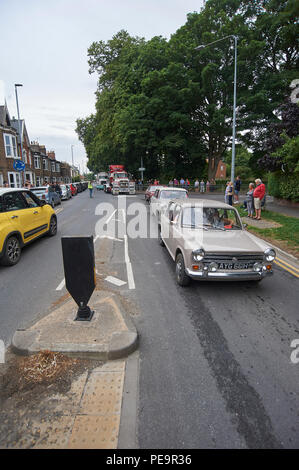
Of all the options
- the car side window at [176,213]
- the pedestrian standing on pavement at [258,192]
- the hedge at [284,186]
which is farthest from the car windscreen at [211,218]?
the hedge at [284,186]

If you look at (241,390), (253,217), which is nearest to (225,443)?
(241,390)

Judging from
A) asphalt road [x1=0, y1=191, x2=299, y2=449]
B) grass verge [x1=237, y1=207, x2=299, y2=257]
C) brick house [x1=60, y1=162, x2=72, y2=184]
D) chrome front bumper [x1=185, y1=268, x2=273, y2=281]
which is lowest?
asphalt road [x1=0, y1=191, x2=299, y2=449]

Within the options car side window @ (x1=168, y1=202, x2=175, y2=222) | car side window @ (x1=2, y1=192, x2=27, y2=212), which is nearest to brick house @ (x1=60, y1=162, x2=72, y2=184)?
car side window @ (x1=2, y1=192, x2=27, y2=212)

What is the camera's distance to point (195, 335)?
371 cm

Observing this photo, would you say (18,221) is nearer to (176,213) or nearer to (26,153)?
(176,213)

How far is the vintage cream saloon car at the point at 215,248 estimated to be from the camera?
4.63 metres

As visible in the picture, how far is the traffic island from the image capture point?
3.22 metres

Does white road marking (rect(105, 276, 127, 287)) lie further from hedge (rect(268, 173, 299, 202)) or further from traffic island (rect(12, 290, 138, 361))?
hedge (rect(268, 173, 299, 202))

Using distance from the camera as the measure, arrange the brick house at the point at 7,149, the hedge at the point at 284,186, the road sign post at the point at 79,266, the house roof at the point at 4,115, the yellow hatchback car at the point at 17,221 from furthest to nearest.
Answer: the house roof at the point at 4,115, the brick house at the point at 7,149, the hedge at the point at 284,186, the yellow hatchback car at the point at 17,221, the road sign post at the point at 79,266

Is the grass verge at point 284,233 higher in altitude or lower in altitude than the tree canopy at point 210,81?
lower

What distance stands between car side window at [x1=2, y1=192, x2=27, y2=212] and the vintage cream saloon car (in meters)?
4.29

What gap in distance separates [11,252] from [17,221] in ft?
2.77

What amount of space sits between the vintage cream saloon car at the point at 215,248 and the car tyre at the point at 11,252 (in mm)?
4044

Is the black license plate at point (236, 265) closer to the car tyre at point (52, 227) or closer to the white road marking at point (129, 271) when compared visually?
the white road marking at point (129, 271)
